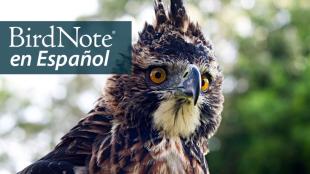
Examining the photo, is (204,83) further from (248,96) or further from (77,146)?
(248,96)

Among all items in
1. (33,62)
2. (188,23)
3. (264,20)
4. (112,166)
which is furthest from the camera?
(264,20)

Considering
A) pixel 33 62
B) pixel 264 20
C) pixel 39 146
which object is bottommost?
pixel 39 146

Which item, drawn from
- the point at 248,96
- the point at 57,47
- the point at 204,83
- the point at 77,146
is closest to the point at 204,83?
the point at 204,83

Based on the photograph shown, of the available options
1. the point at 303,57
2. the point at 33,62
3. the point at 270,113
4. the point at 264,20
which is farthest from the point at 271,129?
the point at 33,62

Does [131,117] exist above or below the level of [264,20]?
below

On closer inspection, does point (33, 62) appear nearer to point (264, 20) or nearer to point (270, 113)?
point (270, 113)

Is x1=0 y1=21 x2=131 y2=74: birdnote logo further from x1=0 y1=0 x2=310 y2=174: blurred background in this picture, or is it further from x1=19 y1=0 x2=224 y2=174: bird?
x1=0 y1=0 x2=310 y2=174: blurred background
